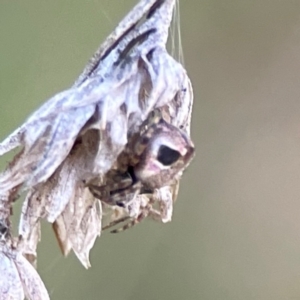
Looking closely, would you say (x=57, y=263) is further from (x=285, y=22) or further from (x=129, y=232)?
(x=285, y=22)

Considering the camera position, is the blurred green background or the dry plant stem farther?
the blurred green background

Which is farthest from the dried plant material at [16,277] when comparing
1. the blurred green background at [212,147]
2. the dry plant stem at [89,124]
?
the blurred green background at [212,147]

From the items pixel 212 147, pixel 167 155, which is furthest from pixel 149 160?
pixel 212 147

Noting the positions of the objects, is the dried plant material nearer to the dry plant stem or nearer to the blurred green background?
the dry plant stem

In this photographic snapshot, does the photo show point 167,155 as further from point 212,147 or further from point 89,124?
point 212,147

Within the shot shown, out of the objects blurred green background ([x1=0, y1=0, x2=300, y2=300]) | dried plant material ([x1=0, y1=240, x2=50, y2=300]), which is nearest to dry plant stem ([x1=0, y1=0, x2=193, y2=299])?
dried plant material ([x1=0, y1=240, x2=50, y2=300])

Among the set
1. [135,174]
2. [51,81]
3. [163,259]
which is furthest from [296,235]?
[135,174]

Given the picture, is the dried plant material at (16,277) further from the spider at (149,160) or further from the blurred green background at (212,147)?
the blurred green background at (212,147)
